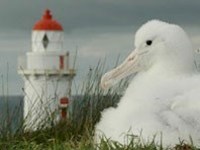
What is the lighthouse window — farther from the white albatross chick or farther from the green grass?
the white albatross chick

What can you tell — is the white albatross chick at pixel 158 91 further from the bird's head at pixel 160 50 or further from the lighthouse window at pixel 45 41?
the lighthouse window at pixel 45 41

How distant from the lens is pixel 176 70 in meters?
6.64

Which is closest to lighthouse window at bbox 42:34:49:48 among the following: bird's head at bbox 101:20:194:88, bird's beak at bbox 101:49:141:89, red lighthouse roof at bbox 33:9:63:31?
red lighthouse roof at bbox 33:9:63:31

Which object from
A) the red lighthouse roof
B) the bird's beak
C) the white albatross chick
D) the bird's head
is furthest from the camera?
the red lighthouse roof

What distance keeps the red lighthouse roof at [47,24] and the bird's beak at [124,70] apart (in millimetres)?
21148

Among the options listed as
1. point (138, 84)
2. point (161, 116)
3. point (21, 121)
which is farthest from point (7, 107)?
point (161, 116)

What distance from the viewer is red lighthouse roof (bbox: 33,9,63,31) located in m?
28.3

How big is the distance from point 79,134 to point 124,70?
1.39 meters

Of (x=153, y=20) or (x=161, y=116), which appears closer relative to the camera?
(x=161, y=116)

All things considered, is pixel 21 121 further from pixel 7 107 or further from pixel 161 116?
pixel 161 116

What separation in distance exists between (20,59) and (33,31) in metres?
1.31

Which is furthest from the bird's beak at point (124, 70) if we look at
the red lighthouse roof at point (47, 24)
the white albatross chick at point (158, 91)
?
the red lighthouse roof at point (47, 24)

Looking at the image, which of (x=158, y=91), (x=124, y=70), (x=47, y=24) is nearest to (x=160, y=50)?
(x=124, y=70)

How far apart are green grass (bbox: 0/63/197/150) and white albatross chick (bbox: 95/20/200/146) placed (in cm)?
11
